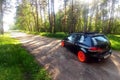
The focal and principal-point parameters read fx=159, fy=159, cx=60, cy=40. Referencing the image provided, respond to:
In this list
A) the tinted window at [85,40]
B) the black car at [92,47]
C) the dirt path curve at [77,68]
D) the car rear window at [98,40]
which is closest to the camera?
the dirt path curve at [77,68]

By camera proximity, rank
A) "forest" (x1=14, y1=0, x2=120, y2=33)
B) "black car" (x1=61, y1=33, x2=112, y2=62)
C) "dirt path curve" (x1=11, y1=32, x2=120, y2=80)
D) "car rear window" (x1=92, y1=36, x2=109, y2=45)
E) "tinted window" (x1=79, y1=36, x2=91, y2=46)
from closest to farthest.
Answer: "dirt path curve" (x1=11, y1=32, x2=120, y2=80) → "black car" (x1=61, y1=33, x2=112, y2=62) → "car rear window" (x1=92, y1=36, x2=109, y2=45) → "tinted window" (x1=79, y1=36, x2=91, y2=46) → "forest" (x1=14, y1=0, x2=120, y2=33)

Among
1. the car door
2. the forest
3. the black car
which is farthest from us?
the forest

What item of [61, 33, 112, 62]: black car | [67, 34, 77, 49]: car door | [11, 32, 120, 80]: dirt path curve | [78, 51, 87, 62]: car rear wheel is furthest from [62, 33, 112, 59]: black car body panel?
[67, 34, 77, 49]: car door

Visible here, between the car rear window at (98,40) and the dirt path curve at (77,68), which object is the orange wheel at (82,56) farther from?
the car rear window at (98,40)

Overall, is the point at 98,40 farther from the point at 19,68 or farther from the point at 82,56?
the point at 19,68

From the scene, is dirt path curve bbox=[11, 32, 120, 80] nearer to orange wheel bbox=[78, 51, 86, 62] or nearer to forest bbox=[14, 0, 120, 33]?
orange wheel bbox=[78, 51, 86, 62]

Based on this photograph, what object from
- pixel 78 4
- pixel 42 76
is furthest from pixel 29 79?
pixel 78 4

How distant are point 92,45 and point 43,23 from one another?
138ft

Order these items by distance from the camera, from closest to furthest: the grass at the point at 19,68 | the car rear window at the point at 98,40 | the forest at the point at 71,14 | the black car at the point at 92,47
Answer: the grass at the point at 19,68, the black car at the point at 92,47, the car rear window at the point at 98,40, the forest at the point at 71,14

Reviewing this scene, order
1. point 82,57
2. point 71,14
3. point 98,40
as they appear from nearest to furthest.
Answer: point 98,40 < point 82,57 < point 71,14

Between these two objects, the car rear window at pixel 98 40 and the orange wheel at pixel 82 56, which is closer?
the car rear window at pixel 98 40

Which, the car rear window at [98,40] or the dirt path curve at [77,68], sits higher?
the car rear window at [98,40]

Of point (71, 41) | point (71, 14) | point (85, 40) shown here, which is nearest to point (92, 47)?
point (85, 40)

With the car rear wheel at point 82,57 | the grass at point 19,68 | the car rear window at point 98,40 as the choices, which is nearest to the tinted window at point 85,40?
the car rear window at point 98,40
